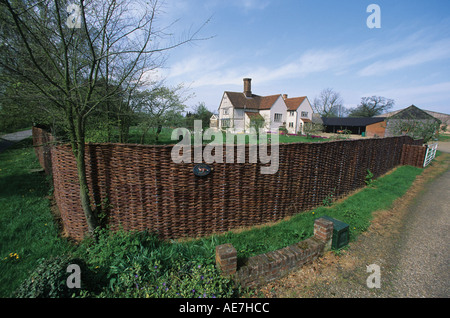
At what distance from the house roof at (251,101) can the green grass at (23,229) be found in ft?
115

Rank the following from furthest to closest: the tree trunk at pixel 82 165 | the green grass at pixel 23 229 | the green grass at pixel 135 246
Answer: the tree trunk at pixel 82 165 < the green grass at pixel 23 229 < the green grass at pixel 135 246

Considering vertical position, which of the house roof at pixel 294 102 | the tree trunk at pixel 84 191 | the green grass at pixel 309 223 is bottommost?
the green grass at pixel 309 223

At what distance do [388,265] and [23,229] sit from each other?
7.28 metres

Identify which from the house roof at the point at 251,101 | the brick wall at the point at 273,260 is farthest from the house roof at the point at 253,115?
the brick wall at the point at 273,260

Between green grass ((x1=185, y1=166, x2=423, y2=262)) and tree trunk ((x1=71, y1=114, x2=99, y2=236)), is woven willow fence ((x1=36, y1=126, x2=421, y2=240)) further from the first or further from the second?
green grass ((x1=185, y1=166, x2=423, y2=262))

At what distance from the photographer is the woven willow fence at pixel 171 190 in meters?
3.61

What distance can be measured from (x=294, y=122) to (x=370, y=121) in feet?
→ 46.9

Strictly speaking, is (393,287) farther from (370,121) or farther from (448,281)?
(370,121)

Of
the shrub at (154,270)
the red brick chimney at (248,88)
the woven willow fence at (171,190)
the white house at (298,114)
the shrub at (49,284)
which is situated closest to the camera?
the shrub at (49,284)

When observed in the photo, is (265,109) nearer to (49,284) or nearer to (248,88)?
(248,88)

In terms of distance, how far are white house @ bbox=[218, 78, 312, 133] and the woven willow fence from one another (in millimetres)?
33424

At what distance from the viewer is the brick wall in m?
2.71

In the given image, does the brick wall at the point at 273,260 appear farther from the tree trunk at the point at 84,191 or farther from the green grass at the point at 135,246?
the tree trunk at the point at 84,191
